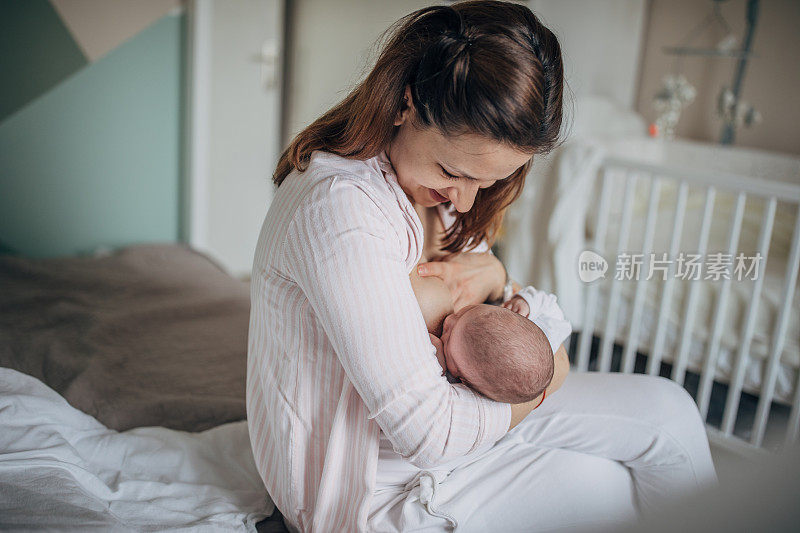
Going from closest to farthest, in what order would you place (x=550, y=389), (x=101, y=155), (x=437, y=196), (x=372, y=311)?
(x=372, y=311)
(x=437, y=196)
(x=550, y=389)
(x=101, y=155)

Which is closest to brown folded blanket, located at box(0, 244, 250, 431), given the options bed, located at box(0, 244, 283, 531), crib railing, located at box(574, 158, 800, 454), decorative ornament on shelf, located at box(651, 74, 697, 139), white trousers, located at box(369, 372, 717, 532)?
bed, located at box(0, 244, 283, 531)

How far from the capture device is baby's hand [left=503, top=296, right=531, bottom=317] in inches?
45.9

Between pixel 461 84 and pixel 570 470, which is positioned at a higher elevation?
pixel 461 84

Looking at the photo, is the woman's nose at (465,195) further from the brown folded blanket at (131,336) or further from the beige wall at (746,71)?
the beige wall at (746,71)

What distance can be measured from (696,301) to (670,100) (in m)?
1.46

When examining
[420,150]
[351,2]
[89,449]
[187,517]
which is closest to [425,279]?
[420,150]

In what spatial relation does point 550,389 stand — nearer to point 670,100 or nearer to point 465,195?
point 465,195

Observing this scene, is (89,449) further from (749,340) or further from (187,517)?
(749,340)

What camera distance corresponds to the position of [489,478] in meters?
0.99

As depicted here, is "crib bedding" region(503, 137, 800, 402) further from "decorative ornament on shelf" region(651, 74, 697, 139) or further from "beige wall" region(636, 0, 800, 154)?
"decorative ornament on shelf" region(651, 74, 697, 139)

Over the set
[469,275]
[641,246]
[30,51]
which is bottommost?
[641,246]

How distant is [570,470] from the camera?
1027 millimetres

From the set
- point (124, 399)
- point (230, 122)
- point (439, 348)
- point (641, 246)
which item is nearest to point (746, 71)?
point (641, 246)

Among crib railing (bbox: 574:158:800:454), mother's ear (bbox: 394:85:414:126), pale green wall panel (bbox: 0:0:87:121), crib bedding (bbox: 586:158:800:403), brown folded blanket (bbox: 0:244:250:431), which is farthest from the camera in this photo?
pale green wall panel (bbox: 0:0:87:121)
